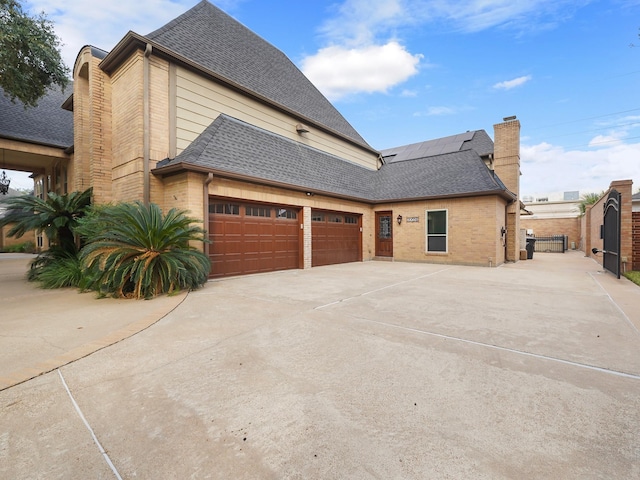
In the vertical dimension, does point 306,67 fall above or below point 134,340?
above

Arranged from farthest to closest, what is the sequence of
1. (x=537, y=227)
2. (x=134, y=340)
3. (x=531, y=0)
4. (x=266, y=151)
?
1. (x=537, y=227)
2. (x=266, y=151)
3. (x=531, y=0)
4. (x=134, y=340)

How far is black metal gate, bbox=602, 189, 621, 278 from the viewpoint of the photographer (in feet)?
27.2

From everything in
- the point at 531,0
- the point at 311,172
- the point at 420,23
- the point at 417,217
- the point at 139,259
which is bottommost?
the point at 139,259

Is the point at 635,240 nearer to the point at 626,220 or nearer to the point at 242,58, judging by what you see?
the point at 626,220

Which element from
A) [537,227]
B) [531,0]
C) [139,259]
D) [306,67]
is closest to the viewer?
[139,259]

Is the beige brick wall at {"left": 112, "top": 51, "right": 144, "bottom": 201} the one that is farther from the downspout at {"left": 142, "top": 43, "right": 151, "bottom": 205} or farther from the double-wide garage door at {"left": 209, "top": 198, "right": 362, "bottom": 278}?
the double-wide garage door at {"left": 209, "top": 198, "right": 362, "bottom": 278}

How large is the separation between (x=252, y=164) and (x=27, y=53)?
7.38 metres

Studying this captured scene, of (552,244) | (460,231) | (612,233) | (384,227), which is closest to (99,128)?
(384,227)

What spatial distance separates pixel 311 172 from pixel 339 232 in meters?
3.06

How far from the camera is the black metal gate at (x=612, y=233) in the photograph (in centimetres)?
828

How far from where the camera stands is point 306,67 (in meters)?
18.4

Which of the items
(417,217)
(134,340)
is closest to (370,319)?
(134,340)

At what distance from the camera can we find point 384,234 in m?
14.8

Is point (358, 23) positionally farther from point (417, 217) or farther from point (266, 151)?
point (417, 217)
